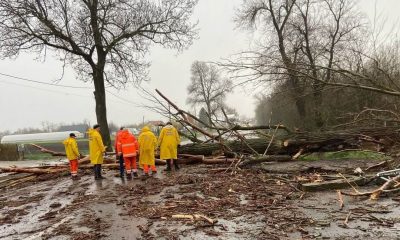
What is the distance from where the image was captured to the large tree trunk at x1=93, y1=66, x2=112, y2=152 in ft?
74.5

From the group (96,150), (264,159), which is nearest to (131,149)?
(96,150)

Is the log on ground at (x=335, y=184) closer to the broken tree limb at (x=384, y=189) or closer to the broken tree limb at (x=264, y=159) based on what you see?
the broken tree limb at (x=384, y=189)

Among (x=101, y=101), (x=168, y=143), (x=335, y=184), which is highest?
(x=101, y=101)

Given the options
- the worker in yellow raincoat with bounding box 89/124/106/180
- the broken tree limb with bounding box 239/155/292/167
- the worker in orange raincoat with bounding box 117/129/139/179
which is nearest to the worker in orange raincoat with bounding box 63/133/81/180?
the worker in yellow raincoat with bounding box 89/124/106/180

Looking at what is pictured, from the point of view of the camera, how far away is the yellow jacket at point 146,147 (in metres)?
11.4

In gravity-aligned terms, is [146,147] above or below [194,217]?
above

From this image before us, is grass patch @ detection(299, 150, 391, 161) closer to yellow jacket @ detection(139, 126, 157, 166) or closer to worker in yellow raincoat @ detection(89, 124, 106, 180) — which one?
yellow jacket @ detection(139, 126, 157, 166)

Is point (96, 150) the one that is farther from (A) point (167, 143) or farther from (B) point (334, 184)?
(B) point (334, 184)

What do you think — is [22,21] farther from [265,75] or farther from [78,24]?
[265,75]

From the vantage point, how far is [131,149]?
11164mm

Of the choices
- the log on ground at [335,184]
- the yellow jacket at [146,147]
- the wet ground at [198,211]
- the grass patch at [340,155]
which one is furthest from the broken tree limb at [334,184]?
the yellow jacket at [146,147]

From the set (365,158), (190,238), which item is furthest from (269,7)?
(190,238)

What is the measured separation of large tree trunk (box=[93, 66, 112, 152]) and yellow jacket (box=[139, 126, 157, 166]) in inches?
448

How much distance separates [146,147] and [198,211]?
4963 millimetres
